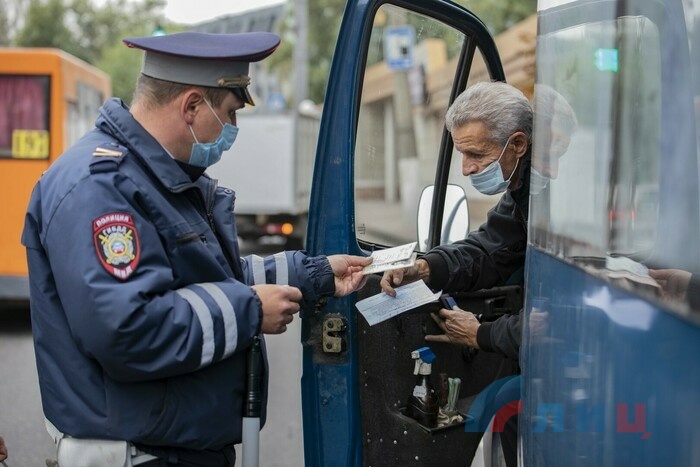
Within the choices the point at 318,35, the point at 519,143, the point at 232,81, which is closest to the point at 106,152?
the point at 232,81

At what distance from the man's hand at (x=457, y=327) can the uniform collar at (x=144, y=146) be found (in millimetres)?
1038

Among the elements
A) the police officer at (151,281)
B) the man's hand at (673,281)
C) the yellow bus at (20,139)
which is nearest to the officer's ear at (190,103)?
the police officer at (151,281)

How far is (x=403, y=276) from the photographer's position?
288 cm

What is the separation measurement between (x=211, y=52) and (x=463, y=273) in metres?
1.24

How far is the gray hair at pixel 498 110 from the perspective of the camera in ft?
9.72

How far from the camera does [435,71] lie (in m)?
10.2

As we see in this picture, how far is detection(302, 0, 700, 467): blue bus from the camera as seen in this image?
1531 millimetres

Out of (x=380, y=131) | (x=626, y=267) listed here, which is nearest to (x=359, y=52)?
(x=380, y=131)

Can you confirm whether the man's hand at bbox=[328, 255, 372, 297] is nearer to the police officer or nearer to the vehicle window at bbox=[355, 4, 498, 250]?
the vehicle window at bbox=[355, 4, 498, 250]

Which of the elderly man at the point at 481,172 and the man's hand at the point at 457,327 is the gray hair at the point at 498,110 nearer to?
the elderly man at the point at 481,172

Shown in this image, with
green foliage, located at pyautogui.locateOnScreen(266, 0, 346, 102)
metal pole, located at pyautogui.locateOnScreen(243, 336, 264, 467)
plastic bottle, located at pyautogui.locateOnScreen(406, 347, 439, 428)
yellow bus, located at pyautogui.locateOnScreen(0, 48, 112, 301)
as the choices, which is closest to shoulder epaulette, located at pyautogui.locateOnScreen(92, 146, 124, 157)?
metal pole, located at pyautogui.locateOnScreen(243, 336, 264, 467)

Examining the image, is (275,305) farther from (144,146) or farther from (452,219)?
(452,219)

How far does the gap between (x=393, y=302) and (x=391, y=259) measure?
14cm

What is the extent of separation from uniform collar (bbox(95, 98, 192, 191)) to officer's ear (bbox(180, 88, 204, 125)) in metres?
0.11
